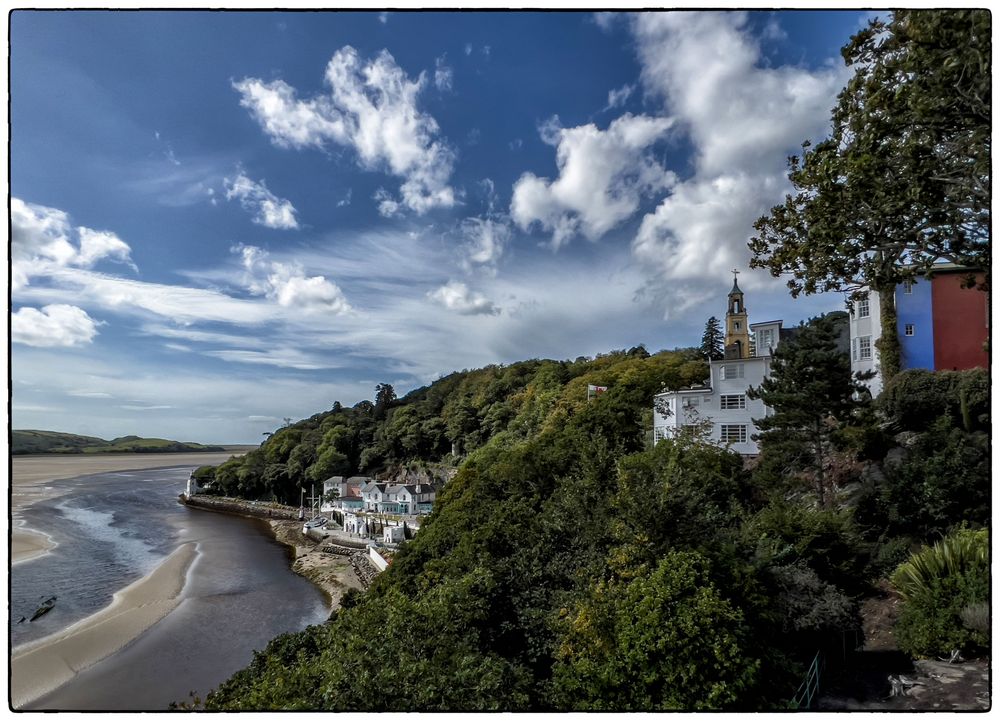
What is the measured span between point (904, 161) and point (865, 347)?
10.9 m

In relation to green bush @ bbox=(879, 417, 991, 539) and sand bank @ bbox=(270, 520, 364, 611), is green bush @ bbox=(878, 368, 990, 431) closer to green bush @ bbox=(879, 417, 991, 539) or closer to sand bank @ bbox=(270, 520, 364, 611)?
green bush @ bbox=(879, 417, 991, 539)

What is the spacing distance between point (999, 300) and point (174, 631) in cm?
1697

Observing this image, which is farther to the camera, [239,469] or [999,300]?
[239,469]

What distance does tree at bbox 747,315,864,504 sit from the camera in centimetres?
1003

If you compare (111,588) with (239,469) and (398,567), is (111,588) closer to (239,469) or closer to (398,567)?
(398,567)

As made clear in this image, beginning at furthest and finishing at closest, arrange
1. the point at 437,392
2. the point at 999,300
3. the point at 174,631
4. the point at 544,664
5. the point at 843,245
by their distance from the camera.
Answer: the point at 437,392 → the point at 174,631 → the point at 544,664 → the point at 843,245 → the point at 999,300

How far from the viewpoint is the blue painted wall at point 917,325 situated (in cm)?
1059

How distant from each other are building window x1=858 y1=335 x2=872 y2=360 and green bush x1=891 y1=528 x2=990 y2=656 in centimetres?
810

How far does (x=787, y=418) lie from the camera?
1042cm

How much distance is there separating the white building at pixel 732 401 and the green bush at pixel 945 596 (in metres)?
7.65

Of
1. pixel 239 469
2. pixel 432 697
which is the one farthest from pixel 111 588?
pixel 239 469

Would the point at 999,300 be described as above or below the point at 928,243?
below

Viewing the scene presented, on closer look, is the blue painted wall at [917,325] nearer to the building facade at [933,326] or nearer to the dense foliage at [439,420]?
the building facade at [933,326]

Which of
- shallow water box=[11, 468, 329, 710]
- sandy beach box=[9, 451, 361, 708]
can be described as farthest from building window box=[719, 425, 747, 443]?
sandy beach box=[9, 451, 361, 708]
